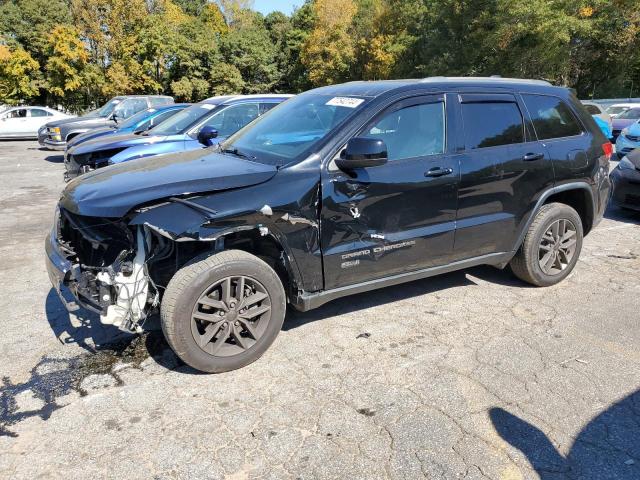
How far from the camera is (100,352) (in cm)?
375

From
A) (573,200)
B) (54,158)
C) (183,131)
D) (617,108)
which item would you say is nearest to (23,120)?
(54,158)

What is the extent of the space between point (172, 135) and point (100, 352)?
499cm

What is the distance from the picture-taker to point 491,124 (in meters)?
4.36

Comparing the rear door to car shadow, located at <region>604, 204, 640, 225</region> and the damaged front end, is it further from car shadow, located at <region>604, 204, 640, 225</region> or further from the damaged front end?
car shadow, located at <region>604, 204, 640, 225</region>

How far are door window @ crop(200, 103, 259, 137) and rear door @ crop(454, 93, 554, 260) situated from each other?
4687 millimetres

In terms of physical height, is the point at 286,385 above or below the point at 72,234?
below

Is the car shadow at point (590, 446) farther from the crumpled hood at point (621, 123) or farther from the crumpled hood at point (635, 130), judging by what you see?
the crumpled hood at point (621, 123)

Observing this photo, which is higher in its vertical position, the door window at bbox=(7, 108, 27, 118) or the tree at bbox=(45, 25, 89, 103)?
the tree at bbox=(45, 25, 89, 103)

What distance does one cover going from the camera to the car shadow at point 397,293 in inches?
172

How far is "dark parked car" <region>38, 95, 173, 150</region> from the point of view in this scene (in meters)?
16.1

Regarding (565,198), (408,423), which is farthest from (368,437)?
(565,198)

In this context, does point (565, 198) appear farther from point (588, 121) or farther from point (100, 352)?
point (100, 352)

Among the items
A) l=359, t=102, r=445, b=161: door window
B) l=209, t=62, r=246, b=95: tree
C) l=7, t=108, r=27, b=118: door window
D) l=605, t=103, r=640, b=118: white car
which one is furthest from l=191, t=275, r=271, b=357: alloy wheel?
l=209, t=62, r=246, b=95: tree

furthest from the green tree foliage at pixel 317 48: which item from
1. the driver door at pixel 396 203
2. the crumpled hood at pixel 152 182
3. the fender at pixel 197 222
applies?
the fender at pixel 197 222
